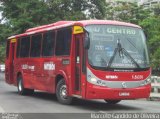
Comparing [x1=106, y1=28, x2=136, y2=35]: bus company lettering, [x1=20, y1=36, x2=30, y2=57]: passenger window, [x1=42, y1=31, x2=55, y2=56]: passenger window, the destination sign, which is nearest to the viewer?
the destination sign

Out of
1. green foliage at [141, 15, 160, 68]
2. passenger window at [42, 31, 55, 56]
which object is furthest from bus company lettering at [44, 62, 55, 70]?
green foliage at [141, 15, 160, 68]

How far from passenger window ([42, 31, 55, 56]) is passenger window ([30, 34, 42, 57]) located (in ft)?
2.08

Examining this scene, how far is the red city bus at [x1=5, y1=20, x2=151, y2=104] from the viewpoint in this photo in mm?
14891

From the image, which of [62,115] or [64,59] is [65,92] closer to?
[64,59]

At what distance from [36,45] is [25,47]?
1752mm

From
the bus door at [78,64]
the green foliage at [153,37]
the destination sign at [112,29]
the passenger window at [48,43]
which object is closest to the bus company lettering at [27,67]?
the passenger window at [48,43]

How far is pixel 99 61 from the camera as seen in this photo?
15.0m

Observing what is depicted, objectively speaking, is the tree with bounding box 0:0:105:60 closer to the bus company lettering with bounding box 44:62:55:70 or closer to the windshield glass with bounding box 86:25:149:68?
the bus company lettering with bounding box 44:62:55:70

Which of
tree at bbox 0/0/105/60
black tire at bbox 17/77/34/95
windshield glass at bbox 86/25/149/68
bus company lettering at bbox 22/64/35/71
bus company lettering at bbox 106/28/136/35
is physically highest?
tree at bbox 0/0/105/60

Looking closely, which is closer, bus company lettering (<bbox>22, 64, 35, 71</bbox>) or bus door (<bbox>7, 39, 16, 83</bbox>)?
bus company lettering (<bbox>22, 64, 35, 71</bbox>)

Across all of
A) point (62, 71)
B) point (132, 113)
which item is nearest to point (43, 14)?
point (62, 71)

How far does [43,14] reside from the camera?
44.0 meters

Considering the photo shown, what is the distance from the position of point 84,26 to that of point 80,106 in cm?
283

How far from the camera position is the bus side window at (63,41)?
16.4 m
